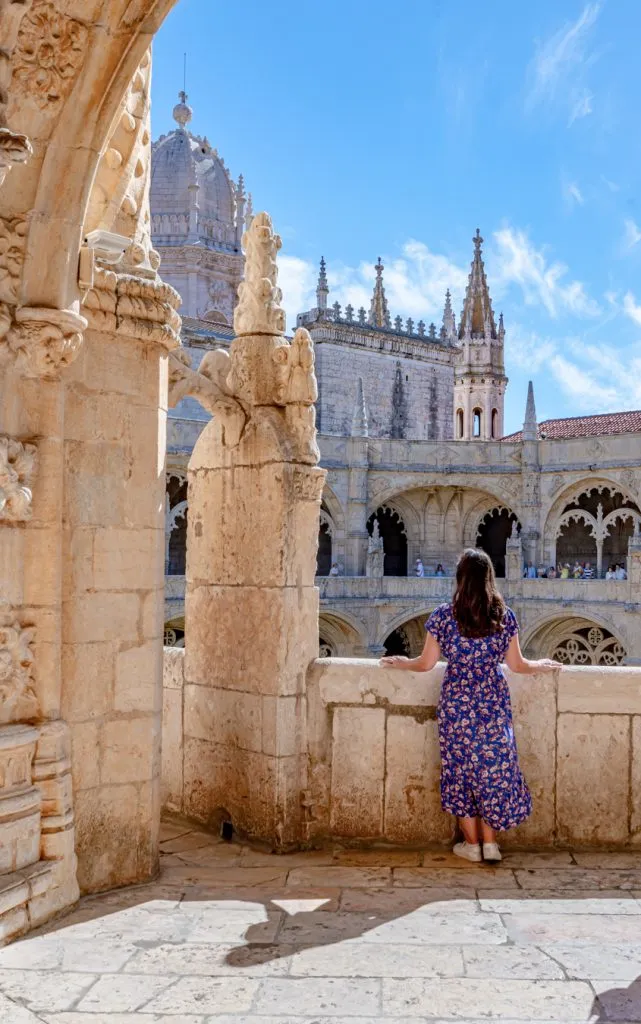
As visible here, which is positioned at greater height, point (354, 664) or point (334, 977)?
point (354, 664)

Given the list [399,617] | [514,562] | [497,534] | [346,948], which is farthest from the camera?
[497,534]

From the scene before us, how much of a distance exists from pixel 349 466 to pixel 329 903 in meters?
25.9

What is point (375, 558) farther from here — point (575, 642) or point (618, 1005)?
point (618, 1005)

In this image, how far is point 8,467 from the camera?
3.30 meters

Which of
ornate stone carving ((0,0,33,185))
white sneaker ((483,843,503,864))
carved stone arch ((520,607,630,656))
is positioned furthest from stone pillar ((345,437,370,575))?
ornate stone carving ((0,0,33,185))

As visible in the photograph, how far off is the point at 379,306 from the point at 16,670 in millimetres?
40896

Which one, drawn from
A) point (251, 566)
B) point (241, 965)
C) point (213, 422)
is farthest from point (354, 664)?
point (241, 965)

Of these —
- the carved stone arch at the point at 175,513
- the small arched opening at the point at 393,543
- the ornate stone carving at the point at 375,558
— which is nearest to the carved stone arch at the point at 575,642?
the ornate stone carving at the point at 375,558

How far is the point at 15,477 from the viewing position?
3.33 meters

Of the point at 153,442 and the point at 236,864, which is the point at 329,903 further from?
the point at 153,442

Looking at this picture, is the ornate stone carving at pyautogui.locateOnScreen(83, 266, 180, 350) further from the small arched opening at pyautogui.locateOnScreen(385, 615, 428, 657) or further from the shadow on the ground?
the small arched opening at pyautogui.locateOnScreen(385, 615, 428, 657)

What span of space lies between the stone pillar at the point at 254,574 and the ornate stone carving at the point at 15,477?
3.82 ft

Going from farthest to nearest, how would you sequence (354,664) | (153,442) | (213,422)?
(213,422) → (354,664) → (153,442)

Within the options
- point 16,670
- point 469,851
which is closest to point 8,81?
point 16,670
